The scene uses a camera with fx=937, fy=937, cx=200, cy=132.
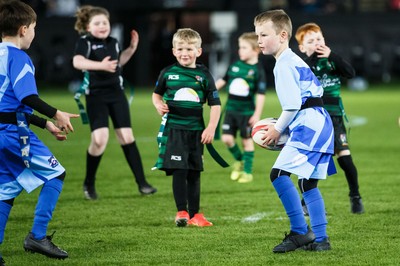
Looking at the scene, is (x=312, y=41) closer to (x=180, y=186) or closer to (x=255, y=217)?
(x=255, y=217)

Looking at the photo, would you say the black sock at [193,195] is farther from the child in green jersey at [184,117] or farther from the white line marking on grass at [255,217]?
the white line marking on grass at [255,217]

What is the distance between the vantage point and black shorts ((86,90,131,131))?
9930 mm

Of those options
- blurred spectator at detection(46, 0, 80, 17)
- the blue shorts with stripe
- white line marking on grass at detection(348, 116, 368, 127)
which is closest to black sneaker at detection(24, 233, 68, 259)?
the blue shorts with stripe

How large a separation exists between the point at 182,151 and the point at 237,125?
3.46 m

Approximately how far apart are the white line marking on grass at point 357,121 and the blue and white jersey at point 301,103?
1184cm

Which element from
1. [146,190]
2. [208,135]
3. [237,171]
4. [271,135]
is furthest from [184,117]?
[237,171]

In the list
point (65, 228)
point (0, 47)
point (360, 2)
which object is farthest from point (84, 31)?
point (360, 2)

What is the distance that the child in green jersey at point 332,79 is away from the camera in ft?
28.2

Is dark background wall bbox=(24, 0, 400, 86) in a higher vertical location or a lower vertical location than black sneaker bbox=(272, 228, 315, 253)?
lower

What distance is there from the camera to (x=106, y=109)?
32.7 feet

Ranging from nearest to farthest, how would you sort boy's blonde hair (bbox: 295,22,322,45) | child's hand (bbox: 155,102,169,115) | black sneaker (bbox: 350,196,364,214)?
child's hand (bbox: 155,102,169,115)
boy's blonde hair (bbox: 295,22,322,45)
black sneaker (bbox: 350,196,364,214)

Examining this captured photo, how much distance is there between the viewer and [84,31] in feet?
32.9

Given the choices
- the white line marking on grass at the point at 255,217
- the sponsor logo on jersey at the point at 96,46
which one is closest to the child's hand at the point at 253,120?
the sponsor logo on jersey at the point at 96,46

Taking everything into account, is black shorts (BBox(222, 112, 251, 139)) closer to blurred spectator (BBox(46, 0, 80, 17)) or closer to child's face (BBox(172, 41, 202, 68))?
child's face (BBox(172, 41, 202, 68))
